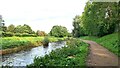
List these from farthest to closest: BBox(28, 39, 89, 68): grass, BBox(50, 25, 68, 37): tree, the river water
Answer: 1. BBox(50, 25, 68, 37): tree
2. the river water
3. BBox(28, 39, 89, 68): grass

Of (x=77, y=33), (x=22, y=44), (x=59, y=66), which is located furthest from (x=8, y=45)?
(x=77, y=33)

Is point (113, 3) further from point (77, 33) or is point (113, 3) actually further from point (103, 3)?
point (77, 33)

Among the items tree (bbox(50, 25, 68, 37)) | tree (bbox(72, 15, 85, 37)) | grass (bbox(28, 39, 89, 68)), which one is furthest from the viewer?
tree (bbox(72, 15, 85, 37))

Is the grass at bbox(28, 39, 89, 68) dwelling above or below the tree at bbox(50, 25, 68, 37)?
below

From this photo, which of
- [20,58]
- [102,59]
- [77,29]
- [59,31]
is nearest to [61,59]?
[102,59]

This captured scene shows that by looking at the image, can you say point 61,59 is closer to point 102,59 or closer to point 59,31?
point 102,59

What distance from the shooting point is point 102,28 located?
154ft

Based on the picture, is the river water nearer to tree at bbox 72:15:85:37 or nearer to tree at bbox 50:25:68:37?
tree at bbox 50:25:68:37

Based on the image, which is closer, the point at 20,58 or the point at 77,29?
the point at 20,58

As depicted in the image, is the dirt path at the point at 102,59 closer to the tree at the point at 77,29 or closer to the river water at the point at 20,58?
the river water at the point at 20,58

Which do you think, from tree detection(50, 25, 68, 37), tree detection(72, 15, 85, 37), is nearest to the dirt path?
tree detection(50, 25, 68, 37)

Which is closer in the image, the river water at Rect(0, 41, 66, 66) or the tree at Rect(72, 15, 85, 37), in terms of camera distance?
the river water at Rect(0, 41, 66, 66)

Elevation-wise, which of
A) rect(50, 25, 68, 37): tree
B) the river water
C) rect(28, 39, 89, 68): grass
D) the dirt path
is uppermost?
rect(50, 25, 68, 37): tree

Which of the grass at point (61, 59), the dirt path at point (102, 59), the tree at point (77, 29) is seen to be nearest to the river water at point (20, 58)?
the grass at point (61, 59)
